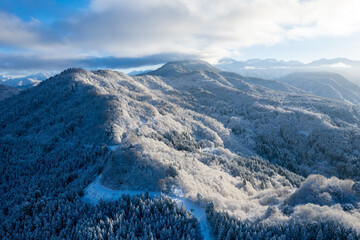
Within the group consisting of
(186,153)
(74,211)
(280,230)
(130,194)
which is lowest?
(186,153)

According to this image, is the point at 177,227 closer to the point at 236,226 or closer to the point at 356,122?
the point at 236,226

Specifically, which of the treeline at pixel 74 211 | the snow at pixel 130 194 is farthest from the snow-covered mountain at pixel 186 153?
the snow at pixel 130 194

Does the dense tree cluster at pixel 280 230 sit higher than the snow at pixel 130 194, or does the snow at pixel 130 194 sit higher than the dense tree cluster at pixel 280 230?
the dense tree cluster at pixel 280 230

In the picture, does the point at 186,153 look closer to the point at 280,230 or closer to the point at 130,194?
the point at 130,194

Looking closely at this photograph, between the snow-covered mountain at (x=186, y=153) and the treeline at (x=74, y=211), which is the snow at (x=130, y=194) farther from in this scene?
the treeline at (x=74, y=211)

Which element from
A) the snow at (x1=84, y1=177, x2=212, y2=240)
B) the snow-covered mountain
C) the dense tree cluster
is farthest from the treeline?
the dense tree cluster

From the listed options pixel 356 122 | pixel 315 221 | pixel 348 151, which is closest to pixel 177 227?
pixel 315 221

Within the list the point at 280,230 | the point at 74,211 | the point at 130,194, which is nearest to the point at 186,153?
the point at 130,194
